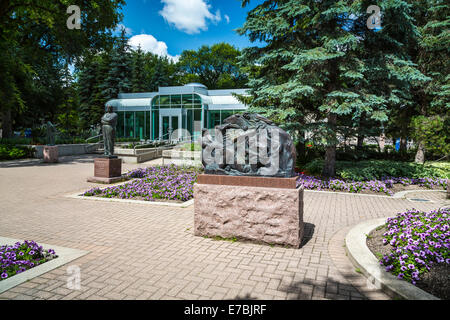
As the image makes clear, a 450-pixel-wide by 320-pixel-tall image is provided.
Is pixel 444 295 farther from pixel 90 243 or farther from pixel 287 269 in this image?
pixel 90 243

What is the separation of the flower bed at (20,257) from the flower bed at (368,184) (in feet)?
25.4

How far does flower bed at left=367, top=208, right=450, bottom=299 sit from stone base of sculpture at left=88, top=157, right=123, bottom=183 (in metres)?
9.52

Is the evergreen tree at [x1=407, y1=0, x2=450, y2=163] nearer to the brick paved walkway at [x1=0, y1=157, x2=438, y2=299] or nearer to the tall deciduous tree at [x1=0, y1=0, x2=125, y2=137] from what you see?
the brick paved walkway at [x1=0, y1=157, x2=438, y2=299]

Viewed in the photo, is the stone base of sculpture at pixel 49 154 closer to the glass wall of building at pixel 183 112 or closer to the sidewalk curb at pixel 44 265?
the glass wall of building at pixel 183 112

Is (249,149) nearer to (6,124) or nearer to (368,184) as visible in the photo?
(368,184)

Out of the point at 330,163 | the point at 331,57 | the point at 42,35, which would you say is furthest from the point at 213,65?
the point at 331,57

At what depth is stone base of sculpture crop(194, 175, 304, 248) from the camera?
4996mm

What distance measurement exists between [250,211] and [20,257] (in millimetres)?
3554

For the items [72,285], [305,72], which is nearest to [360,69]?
[305,72]

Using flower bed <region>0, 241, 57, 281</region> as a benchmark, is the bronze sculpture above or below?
above

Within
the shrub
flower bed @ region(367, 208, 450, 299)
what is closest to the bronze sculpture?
flower bed @ region(367, 208, 450, 299)

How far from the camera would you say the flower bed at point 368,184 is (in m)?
10.5

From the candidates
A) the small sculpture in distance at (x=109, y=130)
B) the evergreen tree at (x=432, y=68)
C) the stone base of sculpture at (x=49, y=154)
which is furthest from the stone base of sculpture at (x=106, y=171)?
the evergreen tree at (x=432, y=68)
